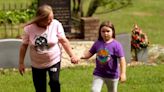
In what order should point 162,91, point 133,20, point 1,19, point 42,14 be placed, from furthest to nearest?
point 133,20 < point 1,19 < point 162,91 < point 42,14

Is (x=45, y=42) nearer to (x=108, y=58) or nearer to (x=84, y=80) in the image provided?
(x=108, y=58)

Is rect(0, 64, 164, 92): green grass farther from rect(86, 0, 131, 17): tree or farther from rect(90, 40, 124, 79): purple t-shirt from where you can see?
rect(86, 0, 131, 17): tree

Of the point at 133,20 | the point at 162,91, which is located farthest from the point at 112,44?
the point at 133,20

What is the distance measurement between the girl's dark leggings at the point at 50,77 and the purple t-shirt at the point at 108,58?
58 centimetres

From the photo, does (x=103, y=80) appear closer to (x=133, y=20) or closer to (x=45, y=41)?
(x=45, y=41)

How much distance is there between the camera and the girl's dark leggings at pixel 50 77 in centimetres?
713

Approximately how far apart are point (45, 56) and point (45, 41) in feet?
0.72

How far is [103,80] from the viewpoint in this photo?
23.1 feet

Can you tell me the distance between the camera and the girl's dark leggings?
23.4 ft

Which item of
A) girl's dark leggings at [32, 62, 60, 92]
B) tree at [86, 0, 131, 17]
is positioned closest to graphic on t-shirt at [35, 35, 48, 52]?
girl's dark leggings at [32, 62, 60, 92]

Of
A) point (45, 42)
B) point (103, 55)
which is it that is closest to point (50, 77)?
point (45, 42)

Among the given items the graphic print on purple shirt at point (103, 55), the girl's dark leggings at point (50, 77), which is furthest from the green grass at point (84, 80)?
the graphic print on purple shirt at point (103, 55)

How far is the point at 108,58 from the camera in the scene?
273 inches

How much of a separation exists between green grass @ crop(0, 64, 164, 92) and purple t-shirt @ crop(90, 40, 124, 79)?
A: 186cm
